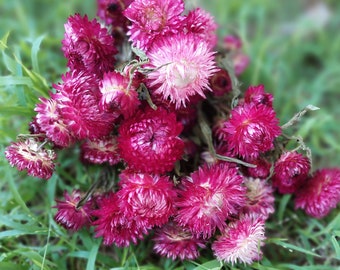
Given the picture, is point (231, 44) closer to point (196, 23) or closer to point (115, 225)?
point (196, 23)

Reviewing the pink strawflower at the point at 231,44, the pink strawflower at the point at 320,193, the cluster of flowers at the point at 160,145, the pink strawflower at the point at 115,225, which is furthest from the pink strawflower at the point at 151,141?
the pink strawflower at the point at 231,44

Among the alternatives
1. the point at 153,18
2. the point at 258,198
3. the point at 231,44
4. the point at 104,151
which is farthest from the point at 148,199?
the point at 231,44

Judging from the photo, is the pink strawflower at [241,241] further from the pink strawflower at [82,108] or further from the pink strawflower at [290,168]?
the pink strawflower at [82,108]

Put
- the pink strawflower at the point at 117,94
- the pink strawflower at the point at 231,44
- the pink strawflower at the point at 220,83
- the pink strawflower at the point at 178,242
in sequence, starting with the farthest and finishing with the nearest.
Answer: the pink strawflower at the point at 231,44
the pink strawflower at the point at 220,83
the pink strawflower at the point at 178,242
the pink strawflower at the point at 117,94

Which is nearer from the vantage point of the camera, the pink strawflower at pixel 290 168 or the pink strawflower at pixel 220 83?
the pink strawflower at pixel 290 168

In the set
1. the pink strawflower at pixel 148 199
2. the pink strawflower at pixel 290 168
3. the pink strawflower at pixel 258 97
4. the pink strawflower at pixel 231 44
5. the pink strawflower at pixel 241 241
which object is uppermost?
the pink strawflower at pixel 231 44

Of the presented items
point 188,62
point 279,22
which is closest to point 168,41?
point 188,62
